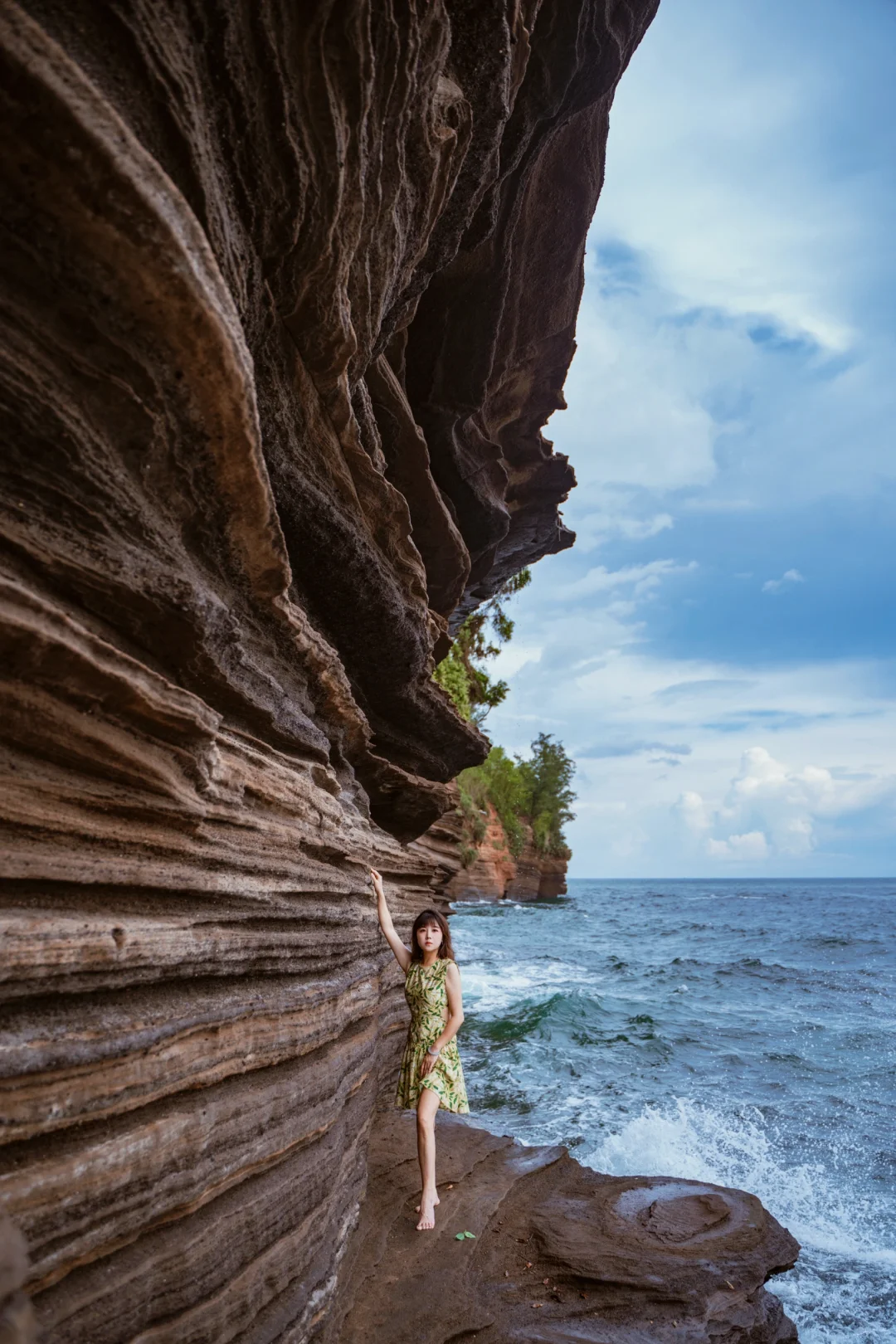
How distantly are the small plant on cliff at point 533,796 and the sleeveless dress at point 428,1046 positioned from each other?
39.0 meters

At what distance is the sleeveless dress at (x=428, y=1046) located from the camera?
5.68 meters

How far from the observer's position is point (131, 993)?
305cm

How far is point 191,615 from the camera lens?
11.6ft

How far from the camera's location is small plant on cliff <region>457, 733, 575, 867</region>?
51500 mm

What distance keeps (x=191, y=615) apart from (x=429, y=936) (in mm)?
3435

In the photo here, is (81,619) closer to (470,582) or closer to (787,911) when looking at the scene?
(470,582)

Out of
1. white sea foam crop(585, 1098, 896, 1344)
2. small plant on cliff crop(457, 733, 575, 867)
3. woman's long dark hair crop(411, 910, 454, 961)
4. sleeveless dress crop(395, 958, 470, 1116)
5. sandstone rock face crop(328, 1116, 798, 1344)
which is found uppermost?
small plant on cliff crop(457, 733, 575, 867)

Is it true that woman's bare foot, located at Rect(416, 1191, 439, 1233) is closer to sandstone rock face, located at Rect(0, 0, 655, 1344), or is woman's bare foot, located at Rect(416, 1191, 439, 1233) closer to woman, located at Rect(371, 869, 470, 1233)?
woman, located at Rect(371, 869, 470, 1233)

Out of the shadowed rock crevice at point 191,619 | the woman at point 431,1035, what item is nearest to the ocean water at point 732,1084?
the woman at point 431,1035

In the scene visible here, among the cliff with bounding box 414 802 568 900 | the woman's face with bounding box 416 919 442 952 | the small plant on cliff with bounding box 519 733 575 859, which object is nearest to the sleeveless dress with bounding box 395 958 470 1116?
the woman's face with bounding box 416 919 442 952

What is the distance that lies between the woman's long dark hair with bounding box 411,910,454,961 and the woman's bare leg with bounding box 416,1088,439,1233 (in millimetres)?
919

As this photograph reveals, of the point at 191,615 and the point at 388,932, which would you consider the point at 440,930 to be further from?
the point at 191,615

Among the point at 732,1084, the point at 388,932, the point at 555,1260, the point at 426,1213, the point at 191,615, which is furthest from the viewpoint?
the point at 732,1084

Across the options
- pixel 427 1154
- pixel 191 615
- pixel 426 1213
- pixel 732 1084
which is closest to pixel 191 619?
pixel 191 615
